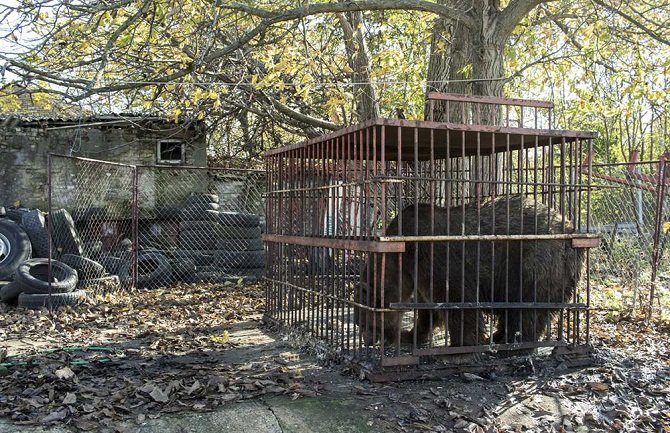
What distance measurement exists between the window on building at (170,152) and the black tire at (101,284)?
6.62m

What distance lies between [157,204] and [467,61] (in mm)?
10574

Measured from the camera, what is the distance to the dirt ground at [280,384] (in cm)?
456

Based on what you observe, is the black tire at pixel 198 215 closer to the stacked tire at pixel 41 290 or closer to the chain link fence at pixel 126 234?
the chain link fence at pixel 126 234

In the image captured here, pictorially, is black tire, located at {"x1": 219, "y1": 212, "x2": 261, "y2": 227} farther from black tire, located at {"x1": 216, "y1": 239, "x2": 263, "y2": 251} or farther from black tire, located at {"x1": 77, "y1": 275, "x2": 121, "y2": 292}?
black tire, located at {"x1": 77, "y1": 275, "x2": 121, "y2": 292}

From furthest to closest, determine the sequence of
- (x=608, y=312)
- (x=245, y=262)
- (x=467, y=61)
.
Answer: (x=245, y=262), (x=608, y=312), (x=467, y=61)

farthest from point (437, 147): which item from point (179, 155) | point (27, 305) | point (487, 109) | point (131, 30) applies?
point (179, 155)

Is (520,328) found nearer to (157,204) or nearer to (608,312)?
(608,312)

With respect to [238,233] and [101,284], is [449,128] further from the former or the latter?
[238,233]

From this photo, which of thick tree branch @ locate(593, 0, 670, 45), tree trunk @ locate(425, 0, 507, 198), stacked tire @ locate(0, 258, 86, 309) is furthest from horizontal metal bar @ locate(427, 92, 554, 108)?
stacked tire @ locate(0, 258, 86, 309)

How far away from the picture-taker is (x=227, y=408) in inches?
181

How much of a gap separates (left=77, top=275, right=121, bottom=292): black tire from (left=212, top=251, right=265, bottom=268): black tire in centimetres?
242

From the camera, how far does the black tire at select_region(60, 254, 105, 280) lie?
1004 centimetres

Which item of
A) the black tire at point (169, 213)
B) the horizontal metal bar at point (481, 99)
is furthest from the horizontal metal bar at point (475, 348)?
the black tire at point (169, 213)

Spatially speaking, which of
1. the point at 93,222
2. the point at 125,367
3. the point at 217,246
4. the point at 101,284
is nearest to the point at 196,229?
the point at 217,246
